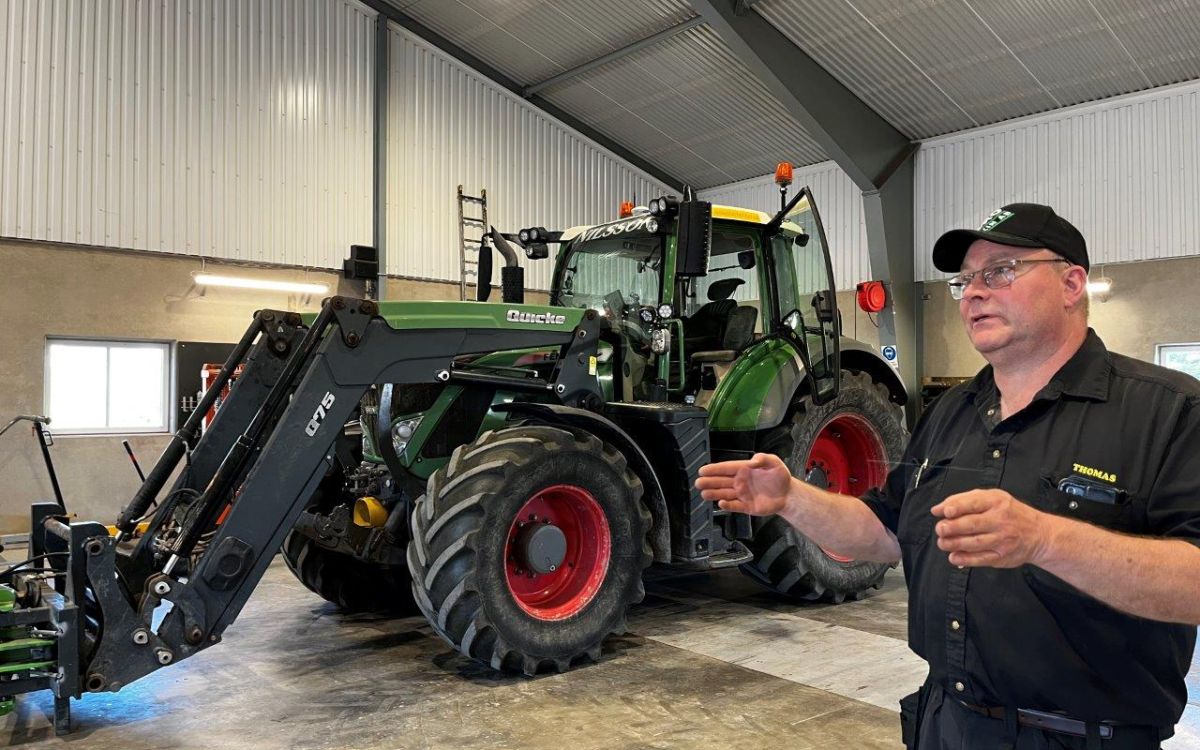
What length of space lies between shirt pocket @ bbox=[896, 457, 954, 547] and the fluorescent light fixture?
9175 mm

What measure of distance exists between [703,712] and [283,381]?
7.12 feet

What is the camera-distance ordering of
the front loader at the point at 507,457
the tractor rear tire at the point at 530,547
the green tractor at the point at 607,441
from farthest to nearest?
1. the green tractor at the point at 607,441
2. the tractor rear tire at the point at 530,547
3. the front loader at the point at 507,457

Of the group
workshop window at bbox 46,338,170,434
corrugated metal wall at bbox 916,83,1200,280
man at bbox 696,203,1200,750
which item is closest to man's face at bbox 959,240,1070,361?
man at bbox 696,203,1200,750

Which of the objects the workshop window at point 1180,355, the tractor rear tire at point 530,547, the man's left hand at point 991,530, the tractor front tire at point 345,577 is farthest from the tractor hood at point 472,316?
the workshop window at point 1180,355

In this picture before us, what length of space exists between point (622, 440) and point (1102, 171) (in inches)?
338

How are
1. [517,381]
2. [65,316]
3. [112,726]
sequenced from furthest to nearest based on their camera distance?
[65,316], [517,381], [112,726]

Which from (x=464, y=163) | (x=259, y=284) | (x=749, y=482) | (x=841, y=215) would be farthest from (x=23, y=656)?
(x=841, y=215)

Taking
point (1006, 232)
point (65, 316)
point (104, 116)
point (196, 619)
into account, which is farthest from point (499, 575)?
point (104, 116)

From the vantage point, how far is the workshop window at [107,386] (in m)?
8.99

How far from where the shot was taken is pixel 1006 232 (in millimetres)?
1674

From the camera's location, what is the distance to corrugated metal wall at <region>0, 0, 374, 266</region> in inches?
342

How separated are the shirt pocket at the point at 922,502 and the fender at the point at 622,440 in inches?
101

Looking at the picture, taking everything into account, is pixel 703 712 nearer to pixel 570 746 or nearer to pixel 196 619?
pixel 570 746

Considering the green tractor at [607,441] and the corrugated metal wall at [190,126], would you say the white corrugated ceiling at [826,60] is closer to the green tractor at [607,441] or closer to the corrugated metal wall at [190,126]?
the corrugated metal wall at [190,126]
